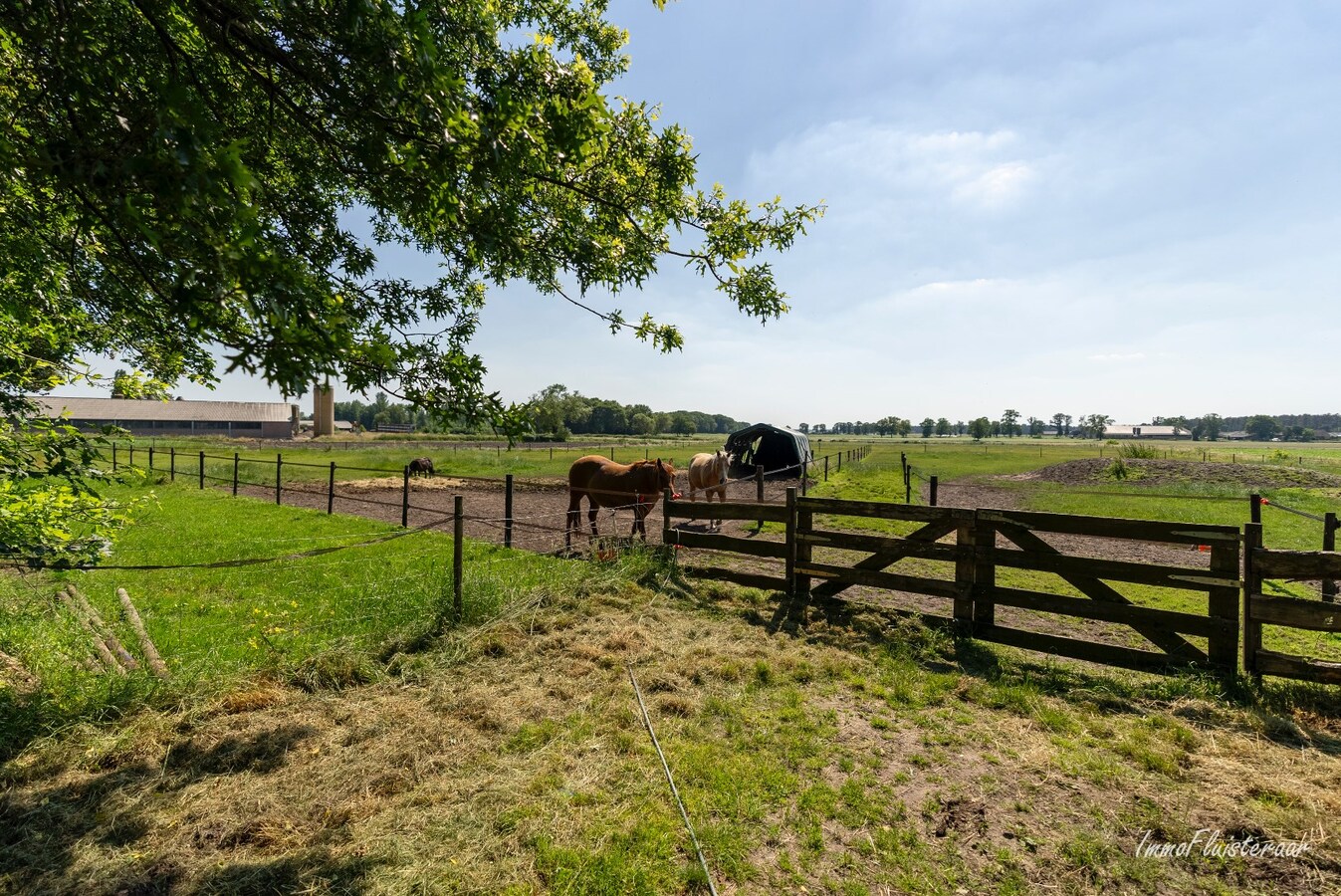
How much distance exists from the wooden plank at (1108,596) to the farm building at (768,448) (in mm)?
17890

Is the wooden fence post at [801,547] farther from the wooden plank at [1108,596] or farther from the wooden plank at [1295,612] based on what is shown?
the wooden plank at [1295,612]

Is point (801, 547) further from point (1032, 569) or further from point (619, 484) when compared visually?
point (619, 484)

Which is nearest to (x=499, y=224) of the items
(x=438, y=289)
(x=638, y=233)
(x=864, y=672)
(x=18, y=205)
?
(x=638, y=233)

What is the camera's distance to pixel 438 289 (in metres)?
5.27

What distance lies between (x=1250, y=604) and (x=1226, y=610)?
160 mm

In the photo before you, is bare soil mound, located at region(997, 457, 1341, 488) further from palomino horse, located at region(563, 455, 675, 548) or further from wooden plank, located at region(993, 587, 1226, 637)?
wooden plank, located at region(993, 587, 1226, 637)

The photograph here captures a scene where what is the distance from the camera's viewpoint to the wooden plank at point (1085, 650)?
4.61 metres

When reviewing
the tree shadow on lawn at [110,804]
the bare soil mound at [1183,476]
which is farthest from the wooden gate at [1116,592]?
the bare soil mound at [1183,476]

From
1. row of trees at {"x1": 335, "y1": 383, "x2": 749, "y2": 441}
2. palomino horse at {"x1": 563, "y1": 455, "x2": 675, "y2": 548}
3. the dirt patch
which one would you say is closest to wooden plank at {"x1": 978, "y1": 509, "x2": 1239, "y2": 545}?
palomino horse at {"x1": 563, "y1": 455, "x2": 675, "y2": 548}

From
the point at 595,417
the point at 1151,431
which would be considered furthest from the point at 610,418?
the point at 1151,431

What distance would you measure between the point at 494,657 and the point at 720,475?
10.1 metres

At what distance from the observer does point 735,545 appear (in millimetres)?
6828

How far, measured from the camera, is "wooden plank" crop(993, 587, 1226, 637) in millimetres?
4520

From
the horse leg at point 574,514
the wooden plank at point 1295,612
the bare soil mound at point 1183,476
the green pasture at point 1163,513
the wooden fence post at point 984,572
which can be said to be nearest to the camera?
the wooden plank at point 1295,612
